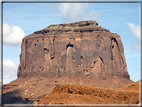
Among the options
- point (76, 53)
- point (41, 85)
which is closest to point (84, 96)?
point (41, 85)

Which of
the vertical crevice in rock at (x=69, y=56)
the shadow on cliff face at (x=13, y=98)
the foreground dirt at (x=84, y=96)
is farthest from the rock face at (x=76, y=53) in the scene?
the foreground dirt at (x=84, y=96)

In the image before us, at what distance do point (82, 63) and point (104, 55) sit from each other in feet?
29.4

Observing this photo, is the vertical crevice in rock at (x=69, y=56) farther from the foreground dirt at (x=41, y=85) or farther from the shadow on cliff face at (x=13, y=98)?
the shadow on cliff face at (x=13, y=98)

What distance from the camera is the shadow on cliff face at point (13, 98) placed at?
8831cm

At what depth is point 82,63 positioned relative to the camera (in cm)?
10156

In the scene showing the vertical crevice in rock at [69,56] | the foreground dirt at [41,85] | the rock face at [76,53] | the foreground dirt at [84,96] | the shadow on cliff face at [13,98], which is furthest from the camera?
the vertical crevice in rock at [69,56]

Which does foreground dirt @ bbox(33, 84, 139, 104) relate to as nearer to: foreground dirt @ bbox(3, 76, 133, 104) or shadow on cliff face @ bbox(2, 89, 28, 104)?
shadow on cliff face @ bbox(2, 89, 28, 104)

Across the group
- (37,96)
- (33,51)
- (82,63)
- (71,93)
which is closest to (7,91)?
(37,96)

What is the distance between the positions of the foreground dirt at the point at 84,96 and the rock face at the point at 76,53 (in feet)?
227

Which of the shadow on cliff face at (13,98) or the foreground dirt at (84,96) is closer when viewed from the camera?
the foreground dirt at (84,96)

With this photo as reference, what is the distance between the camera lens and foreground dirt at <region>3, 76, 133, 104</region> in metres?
93.4

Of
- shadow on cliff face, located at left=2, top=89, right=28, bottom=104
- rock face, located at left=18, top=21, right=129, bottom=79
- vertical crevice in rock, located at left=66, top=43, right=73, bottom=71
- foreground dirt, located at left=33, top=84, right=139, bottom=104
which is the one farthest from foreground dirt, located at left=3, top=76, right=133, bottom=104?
foreground dirt, located at left=33, top=84, right=139, bottom=104

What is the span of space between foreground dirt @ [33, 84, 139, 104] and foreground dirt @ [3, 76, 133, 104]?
63.5 meters

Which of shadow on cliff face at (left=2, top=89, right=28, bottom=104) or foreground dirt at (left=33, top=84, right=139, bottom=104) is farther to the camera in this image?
shadow on cliff face at (left=2, top=89, right=28, bottom=104)
